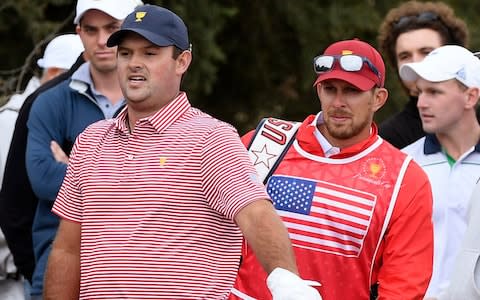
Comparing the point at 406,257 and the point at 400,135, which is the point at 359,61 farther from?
the point at 400,135

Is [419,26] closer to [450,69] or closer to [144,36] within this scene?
[450,69]

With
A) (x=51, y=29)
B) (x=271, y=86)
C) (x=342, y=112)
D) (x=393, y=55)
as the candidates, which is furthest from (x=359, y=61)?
(x=271, y=86)

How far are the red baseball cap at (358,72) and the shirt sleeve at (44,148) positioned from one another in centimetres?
150

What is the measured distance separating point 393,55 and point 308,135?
252cm

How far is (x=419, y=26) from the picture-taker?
898 centimetres

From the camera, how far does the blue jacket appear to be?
7629mm

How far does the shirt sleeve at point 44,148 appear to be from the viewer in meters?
7.58

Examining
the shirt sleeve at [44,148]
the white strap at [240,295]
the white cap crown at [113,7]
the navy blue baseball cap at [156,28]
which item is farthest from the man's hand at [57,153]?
the navy blue baseball cap at [156,28]

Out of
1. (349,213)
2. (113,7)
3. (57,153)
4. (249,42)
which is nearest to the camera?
(349,213)

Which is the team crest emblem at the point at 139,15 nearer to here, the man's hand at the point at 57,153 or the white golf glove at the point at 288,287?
the white golf glove at the point at 288,287

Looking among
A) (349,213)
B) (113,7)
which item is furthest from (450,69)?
(113,7)

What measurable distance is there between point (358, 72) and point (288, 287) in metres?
1.78

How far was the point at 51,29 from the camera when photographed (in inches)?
489

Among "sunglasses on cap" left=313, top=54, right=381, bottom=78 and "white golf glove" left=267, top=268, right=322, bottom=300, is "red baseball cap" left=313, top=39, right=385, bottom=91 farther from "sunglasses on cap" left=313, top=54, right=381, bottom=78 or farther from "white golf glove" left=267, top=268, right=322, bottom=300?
"white golf glove" left=267, top=268, right=322, bottom=300
